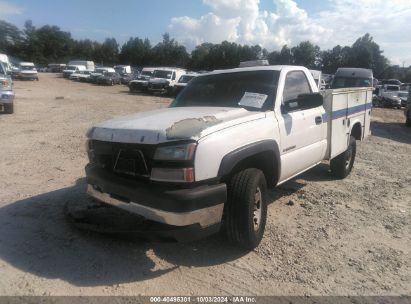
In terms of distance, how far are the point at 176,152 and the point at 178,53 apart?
303 ft

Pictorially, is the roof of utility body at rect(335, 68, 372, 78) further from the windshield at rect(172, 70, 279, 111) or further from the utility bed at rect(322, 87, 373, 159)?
the windshield at rect(172, 70, 279, 111)

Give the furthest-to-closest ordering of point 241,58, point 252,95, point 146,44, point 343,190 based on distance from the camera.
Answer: point 146,44
point 241,58
point 343,190
point 252,95

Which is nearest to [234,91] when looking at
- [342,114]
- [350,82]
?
[342,114]

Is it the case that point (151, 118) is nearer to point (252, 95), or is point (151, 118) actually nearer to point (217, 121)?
point (217, 121)

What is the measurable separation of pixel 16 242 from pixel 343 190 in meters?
4.70

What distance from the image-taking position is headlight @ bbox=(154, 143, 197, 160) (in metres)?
3.18

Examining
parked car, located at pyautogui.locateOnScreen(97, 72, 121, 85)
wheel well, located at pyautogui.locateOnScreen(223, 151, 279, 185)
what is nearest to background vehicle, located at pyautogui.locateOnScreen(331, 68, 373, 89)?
wheel well, located at pyautogui.locateOnScreen(223, 151, 279, 185)

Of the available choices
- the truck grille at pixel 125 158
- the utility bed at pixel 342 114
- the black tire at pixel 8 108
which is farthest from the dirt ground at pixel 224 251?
the black tire at pixel 8 108

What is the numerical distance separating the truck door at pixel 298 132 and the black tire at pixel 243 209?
83cm

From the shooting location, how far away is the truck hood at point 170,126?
3.29m

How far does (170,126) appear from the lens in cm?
346

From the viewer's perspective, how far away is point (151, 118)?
12.9 ft

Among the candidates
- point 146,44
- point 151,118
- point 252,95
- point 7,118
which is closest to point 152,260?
point 151,118

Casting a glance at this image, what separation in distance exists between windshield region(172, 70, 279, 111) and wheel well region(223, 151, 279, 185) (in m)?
0.59
